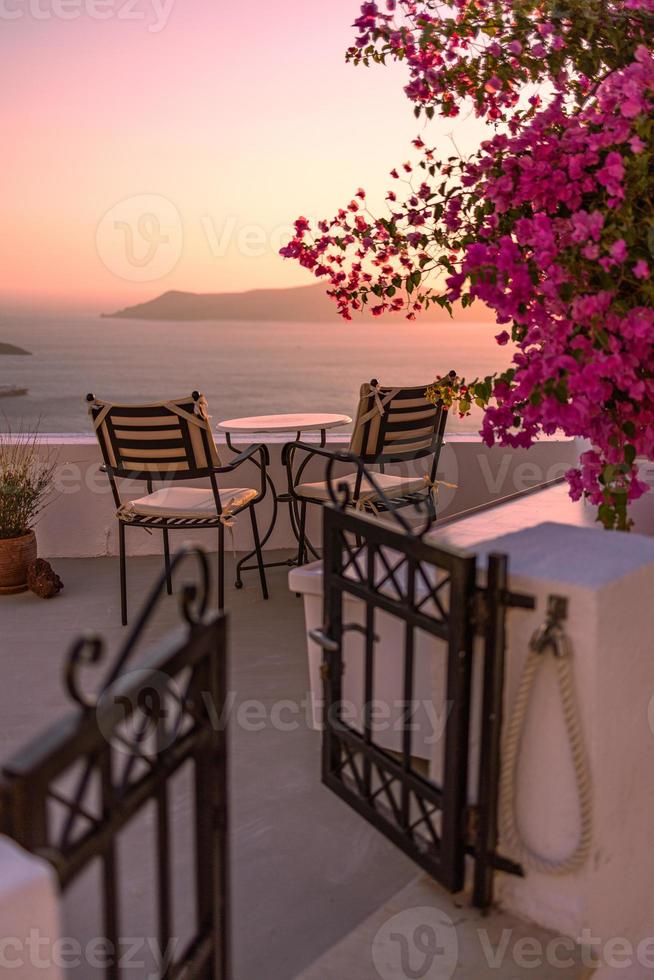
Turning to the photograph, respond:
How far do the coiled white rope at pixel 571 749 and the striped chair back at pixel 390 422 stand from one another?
234 centimetres

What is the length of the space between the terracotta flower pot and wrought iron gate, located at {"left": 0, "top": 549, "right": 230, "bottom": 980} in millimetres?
3165

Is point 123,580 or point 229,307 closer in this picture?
point 123,580

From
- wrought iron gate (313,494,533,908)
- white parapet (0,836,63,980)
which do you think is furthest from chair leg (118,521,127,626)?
white parapet (0,836,63,980)

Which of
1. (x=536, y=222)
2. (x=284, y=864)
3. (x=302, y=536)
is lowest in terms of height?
(x=284, y=864)

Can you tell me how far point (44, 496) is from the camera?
185 inches

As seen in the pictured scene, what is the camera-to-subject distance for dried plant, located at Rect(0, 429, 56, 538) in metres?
4.34

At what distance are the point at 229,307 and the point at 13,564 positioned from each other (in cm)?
4421

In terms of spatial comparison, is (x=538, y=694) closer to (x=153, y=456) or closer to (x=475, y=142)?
(x=475, y=142)

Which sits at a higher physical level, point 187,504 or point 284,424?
point 284,424

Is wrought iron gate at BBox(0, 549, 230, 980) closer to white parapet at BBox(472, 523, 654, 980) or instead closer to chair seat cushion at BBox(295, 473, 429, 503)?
white parapet at BBox(472, 523, 654, 980)

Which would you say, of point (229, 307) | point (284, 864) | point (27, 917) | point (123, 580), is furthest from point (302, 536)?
point (229, 307)

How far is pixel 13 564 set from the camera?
4293mm

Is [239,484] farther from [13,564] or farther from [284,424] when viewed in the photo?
[13,564]

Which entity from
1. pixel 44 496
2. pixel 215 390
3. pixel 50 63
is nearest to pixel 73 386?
pixel 215 390
